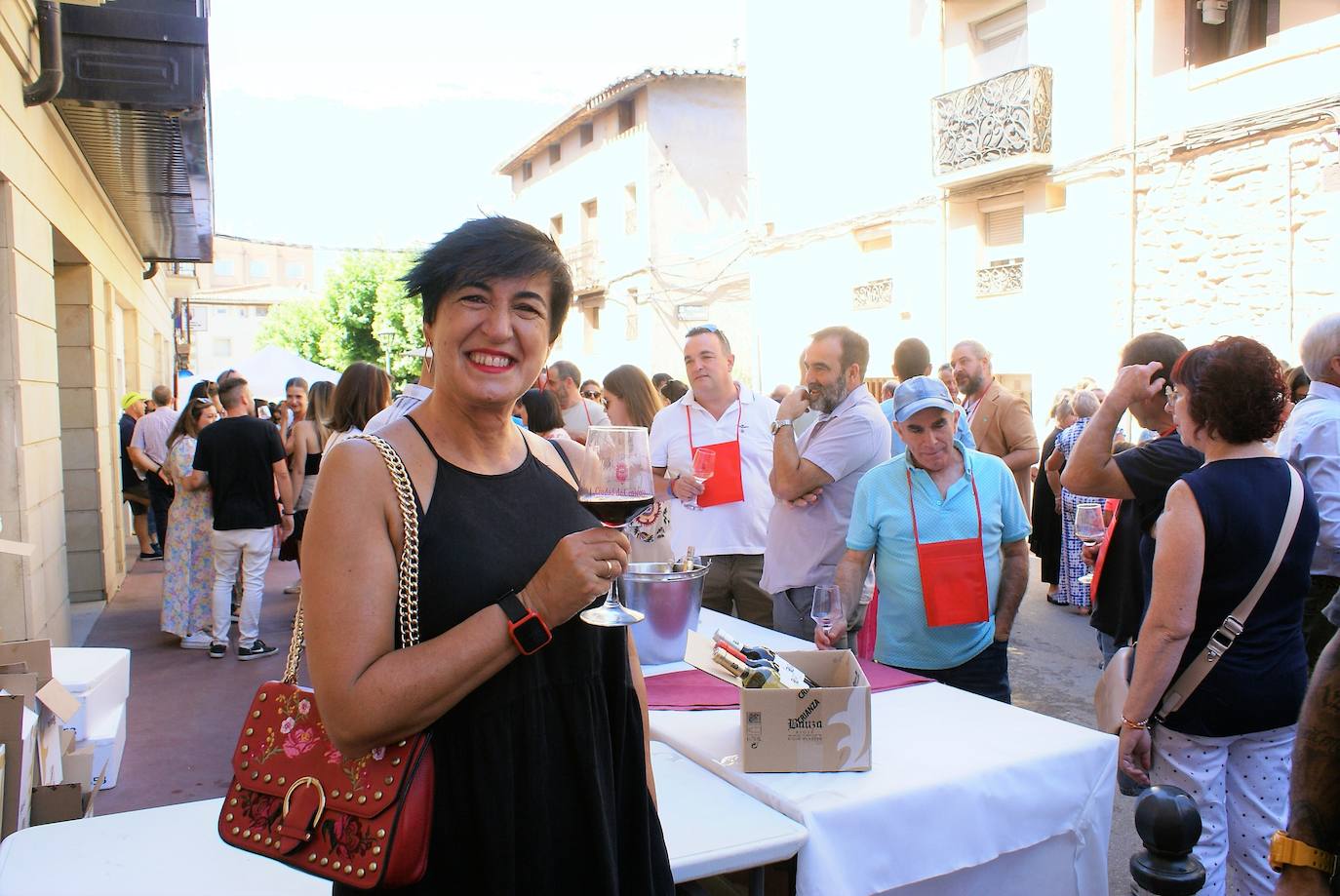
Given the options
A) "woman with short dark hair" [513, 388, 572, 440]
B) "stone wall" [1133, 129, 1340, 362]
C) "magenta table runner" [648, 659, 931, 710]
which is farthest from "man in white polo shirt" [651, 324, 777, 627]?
"stone wall" [1133, 129, 1340, 362]

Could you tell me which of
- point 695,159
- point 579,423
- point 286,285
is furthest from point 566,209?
point 286,285

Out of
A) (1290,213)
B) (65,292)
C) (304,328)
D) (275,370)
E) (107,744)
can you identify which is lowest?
(107,744)

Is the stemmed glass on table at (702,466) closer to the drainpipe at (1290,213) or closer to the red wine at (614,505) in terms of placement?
the red wine at (614,505)

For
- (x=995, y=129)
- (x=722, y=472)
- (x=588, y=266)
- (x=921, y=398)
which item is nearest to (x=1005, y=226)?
(x=995, y=129)

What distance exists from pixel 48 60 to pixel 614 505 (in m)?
6.77

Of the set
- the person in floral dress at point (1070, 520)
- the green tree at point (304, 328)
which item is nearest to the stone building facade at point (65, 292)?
the person in floral dress at point (1070, 520)

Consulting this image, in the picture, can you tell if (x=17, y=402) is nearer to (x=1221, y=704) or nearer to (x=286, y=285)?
(x=1221, y=704)

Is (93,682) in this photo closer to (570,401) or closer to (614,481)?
(614,481)

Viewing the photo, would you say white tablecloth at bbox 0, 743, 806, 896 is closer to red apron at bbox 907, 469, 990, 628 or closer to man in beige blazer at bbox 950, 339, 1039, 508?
red apron at bbox 907, 469, 990, 628

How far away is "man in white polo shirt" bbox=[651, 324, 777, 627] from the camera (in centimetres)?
496

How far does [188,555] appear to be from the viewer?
768cm

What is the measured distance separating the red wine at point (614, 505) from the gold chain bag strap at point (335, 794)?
0.28 m

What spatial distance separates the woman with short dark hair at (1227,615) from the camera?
2.71m

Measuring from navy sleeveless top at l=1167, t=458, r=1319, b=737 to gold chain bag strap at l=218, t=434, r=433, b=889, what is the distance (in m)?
2.25
